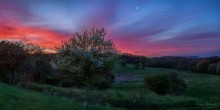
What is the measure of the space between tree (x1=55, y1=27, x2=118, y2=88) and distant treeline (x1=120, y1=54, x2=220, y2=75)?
10593 cm

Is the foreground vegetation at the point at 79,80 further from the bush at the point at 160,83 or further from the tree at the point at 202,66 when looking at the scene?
the tree at the point at 202,66

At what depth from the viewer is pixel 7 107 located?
18.3 metres

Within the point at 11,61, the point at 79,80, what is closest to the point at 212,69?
the point at 79,80

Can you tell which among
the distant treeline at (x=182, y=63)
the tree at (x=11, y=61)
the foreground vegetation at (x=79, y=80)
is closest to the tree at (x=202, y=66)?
the distant treeline at (x=182, y=63)

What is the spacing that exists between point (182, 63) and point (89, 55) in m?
129

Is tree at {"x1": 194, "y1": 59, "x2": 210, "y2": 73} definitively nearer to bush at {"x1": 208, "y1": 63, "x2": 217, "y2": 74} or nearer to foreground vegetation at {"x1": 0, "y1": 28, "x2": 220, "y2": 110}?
bush at {"x1": 208, "y1": 63, "x2": 217, "y2": 74}

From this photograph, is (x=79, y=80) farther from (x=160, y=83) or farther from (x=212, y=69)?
(x=212, y=69)

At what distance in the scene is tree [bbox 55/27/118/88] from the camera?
39.8 meters

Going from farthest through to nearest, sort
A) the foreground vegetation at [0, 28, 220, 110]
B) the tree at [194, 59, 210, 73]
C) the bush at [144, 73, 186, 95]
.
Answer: the tree at [194, 59, 210, 73]
the bush at [144, 73, 186, 95]
the foreground vegetation at [0, 28, 220, 110]

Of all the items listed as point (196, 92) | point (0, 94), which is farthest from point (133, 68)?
point (0, 94)

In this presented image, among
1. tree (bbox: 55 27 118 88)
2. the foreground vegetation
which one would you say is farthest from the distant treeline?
tree (bbox: 55 27 118 88)

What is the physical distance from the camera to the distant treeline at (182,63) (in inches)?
5911

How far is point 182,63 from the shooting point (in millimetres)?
163250

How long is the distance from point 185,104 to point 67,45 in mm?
16872
